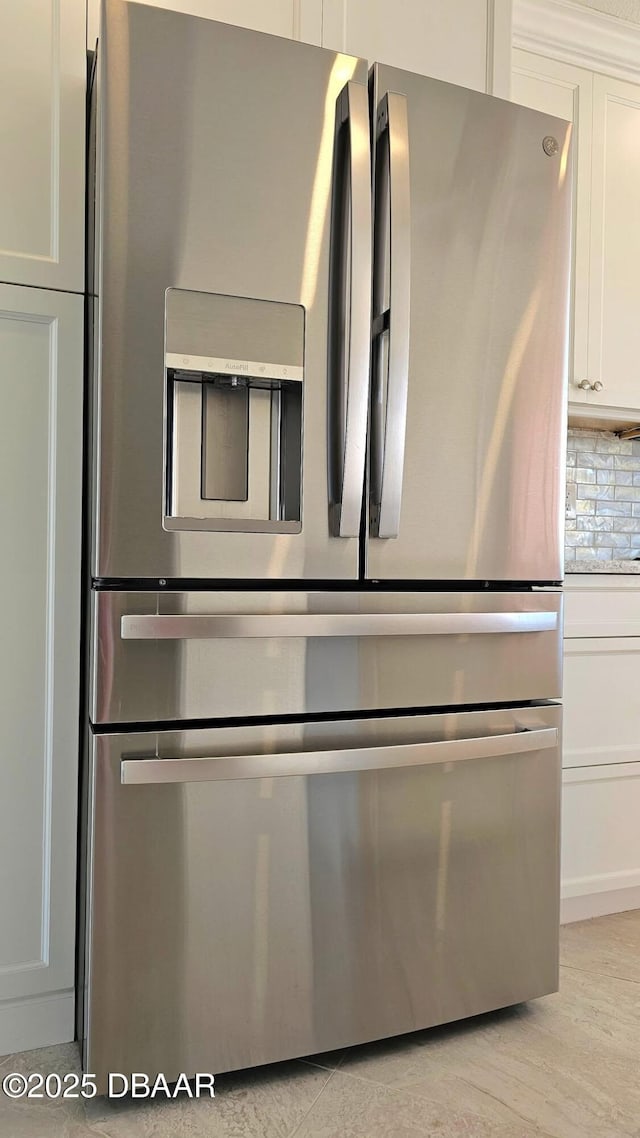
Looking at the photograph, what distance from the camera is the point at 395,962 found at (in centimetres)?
162

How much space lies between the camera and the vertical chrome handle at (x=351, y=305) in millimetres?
1508

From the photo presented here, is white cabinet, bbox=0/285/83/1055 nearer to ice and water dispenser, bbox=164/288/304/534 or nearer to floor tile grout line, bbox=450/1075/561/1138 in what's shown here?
ice and water dispenser, bbox=164/288/304/534

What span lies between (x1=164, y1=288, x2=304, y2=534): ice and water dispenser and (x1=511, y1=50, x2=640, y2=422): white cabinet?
56.2 inches

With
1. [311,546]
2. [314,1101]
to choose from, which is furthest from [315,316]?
[314,1101]

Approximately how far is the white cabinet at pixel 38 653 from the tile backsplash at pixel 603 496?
6.20 ft

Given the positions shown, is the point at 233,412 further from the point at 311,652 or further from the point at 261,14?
the point at 261,14

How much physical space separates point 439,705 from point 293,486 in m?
0.50

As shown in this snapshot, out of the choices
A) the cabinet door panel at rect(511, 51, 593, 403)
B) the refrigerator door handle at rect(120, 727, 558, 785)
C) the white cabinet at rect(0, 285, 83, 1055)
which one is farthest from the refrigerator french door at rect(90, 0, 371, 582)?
the cabinet door panel at rect(511, 51, 593, 403)

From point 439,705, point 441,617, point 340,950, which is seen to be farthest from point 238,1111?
point 441,617

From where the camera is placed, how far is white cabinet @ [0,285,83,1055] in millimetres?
1596

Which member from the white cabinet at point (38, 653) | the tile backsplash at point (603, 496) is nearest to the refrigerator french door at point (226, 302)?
the white cabinet at point (38, 653)

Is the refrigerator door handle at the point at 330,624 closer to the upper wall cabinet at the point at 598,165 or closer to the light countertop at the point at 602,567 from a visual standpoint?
the light countertop at the point at 602,567

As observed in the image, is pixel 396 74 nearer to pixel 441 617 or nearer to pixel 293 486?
pixel 293 486

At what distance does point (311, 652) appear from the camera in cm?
153
